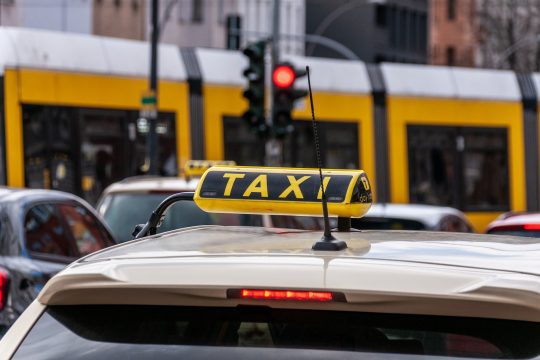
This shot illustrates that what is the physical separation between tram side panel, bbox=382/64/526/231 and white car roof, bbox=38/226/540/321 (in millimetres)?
24681

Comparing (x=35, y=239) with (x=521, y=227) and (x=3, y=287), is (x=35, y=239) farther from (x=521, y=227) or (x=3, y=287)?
(x=521, y=227)

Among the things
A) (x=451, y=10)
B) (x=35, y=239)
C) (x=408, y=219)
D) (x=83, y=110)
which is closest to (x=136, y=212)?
(x=408, y=219)

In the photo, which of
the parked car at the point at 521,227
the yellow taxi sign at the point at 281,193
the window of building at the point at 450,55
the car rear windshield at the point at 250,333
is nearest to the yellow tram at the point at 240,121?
the parked car at the point at 521,227

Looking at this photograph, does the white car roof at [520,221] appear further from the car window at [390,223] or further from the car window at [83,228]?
the car window at [390,223]

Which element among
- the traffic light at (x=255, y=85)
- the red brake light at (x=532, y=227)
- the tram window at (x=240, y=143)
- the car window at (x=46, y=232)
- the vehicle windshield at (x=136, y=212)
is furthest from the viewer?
the tram window at (x=240, y=143)

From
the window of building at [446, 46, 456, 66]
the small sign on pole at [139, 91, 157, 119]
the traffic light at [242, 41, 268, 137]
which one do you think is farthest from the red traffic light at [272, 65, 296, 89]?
the window of building at [446, 46, 456, 66]

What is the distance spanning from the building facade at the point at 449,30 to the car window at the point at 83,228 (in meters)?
82.1

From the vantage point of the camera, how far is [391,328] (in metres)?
2.99

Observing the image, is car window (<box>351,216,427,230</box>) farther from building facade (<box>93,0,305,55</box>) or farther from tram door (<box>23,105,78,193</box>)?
building facade (<box>93,0,305,55</box>)

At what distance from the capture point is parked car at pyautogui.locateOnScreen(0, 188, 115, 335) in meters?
8.26

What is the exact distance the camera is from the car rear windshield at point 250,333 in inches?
117

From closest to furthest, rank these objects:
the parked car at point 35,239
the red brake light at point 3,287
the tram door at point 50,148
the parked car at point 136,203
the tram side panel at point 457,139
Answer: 1. the red brake light at point 3,287
2. the parked car at point 35,239
3. the parked car at point 136,203
4. the tram door at point 50,148
5. the tram side panel at point 457,139

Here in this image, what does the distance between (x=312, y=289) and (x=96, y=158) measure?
20.1 metres

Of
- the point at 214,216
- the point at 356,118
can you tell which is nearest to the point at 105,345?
the point at 214,216
